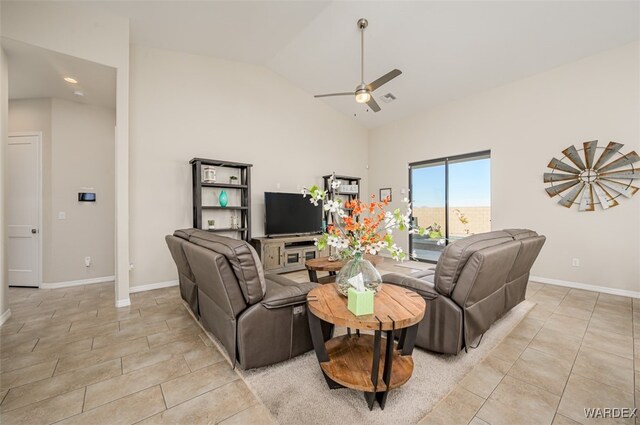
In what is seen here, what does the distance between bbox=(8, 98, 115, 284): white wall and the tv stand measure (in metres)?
2.50

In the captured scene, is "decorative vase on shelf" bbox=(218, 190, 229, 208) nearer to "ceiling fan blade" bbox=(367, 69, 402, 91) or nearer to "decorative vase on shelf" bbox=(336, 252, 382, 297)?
"ceiling fan blade" bbox=(367, 69, 402, 91)

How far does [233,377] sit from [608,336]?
10.9 feet

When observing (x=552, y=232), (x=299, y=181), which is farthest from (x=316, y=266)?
(x=552, y=232)

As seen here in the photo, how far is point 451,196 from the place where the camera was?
5.35 metres

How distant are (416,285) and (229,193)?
3.67 metres

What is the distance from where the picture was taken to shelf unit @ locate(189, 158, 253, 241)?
3.99 meters

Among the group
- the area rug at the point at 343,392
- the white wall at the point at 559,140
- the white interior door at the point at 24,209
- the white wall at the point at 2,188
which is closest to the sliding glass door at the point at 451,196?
the white wall at the point at 559,140

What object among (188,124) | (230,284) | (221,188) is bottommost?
(230,284)

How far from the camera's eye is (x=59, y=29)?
9.29 feet

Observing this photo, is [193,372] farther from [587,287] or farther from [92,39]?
[587,287]

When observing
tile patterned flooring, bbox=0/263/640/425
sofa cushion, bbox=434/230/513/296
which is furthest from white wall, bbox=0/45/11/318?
sofa cushion, bbox=434/230/513/296

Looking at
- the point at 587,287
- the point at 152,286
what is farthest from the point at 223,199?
the point at 587,287

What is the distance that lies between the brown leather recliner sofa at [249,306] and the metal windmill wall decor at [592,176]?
14.3ft

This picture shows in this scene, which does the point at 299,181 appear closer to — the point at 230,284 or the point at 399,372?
the point at 230,284
